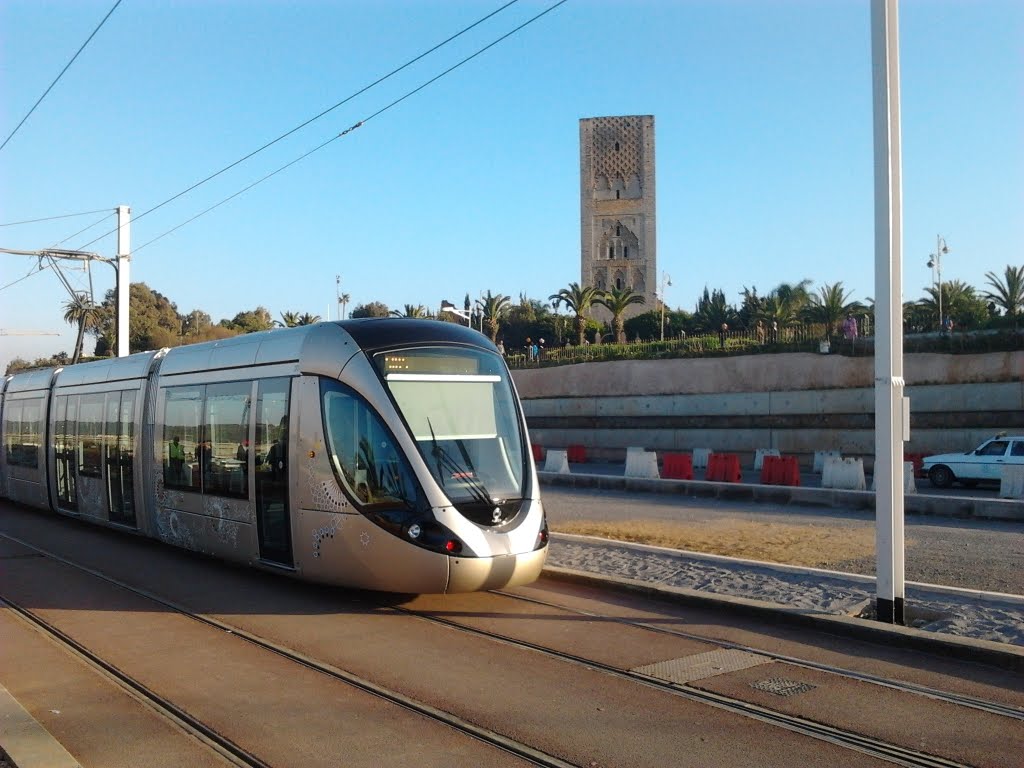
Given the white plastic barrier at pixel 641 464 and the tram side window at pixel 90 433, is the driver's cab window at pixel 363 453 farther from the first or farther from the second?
the white plastic barrier at pixel 641 464

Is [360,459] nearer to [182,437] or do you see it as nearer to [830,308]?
[182,437]

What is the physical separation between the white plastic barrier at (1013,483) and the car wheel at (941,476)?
176 inches

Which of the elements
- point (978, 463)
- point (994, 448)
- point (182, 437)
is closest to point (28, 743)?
point (182, 437)

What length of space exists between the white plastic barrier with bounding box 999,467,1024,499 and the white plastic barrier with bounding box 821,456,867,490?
9.92ft

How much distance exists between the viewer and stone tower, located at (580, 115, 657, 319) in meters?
81.8

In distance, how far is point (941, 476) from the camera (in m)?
24.0

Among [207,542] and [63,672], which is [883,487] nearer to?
[63,672]

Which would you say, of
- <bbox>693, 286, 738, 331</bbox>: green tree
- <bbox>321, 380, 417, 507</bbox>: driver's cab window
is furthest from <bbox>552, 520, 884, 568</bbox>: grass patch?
<bbox>693, 286, 738, 331</bbox>: green tree

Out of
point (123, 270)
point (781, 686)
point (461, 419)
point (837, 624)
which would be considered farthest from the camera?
point (123, 270)

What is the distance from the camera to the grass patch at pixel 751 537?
12852 millimetres

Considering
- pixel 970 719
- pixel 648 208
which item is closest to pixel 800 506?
pixel 970 719

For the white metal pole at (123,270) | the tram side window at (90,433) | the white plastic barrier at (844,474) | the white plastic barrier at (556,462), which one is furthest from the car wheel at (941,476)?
the white metal pole at (123,270)

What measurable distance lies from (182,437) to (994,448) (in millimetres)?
19681

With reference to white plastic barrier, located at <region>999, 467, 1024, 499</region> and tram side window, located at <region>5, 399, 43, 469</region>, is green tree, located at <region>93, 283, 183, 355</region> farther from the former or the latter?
white plastic barrier, located at <region>999, 467, 1024, 499</region>
